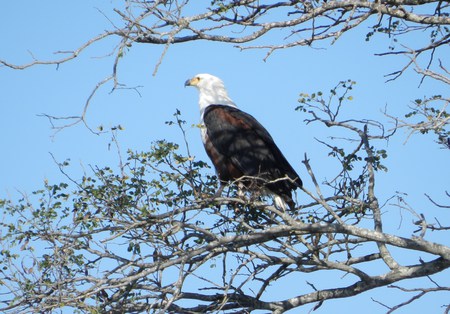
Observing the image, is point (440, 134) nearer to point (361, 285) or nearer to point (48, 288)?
point (361, 285)

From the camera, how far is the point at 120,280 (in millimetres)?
5551

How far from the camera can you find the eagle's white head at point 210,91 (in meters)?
8.54

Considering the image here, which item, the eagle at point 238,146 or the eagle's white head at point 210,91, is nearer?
the eagle at point 238,146

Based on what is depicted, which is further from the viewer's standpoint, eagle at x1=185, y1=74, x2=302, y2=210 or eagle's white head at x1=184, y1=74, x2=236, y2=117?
eagle's white head at x1=184, y1=74, x2=236, y2=117

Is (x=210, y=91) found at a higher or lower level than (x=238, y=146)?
higher

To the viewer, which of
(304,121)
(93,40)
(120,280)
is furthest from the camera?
(304,121)

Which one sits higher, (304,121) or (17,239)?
(304,121)

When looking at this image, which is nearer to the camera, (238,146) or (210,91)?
(238,146)

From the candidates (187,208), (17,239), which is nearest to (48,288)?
(17,239)

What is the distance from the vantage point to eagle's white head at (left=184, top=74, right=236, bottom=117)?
28.0ft

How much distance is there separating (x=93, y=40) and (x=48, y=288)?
5.42ft

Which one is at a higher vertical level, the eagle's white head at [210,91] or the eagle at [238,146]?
the eagle's white head at [210,91]

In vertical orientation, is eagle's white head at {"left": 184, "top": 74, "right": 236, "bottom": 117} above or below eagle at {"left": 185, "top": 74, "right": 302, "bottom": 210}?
above

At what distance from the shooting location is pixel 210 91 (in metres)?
8.70
